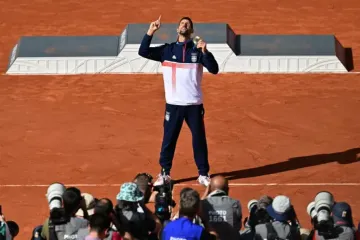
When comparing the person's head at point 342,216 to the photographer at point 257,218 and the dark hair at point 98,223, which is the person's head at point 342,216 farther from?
the dark hair at point 98,223

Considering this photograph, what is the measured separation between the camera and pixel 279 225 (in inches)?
501

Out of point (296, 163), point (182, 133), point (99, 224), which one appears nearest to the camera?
point (99, 224)

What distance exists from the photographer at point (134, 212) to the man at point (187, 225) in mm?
417

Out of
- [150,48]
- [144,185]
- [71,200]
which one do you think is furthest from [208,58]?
[71,200]

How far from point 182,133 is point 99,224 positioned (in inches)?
336

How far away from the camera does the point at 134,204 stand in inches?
500

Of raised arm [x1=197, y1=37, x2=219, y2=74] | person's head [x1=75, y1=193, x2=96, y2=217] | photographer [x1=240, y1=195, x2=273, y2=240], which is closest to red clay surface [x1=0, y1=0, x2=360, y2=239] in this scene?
raised arm [x1=197, y1=37, x2=219, y2=74]

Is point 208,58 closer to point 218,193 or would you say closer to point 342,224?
point 218,193

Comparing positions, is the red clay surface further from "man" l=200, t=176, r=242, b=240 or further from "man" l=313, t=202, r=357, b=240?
"man" l=313, t=202, r=357, b=240

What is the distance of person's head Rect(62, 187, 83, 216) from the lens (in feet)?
41.1

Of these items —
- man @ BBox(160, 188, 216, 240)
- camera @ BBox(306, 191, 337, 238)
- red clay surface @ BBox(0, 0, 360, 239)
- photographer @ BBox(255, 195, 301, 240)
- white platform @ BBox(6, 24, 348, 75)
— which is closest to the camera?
man @ BBox(160, 188, 216, 240)

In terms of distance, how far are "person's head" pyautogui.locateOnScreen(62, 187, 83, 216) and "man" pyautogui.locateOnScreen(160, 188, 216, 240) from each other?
0.98m

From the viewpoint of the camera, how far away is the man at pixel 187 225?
12.1 metres

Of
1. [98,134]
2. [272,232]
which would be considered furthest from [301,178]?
[272,232]
